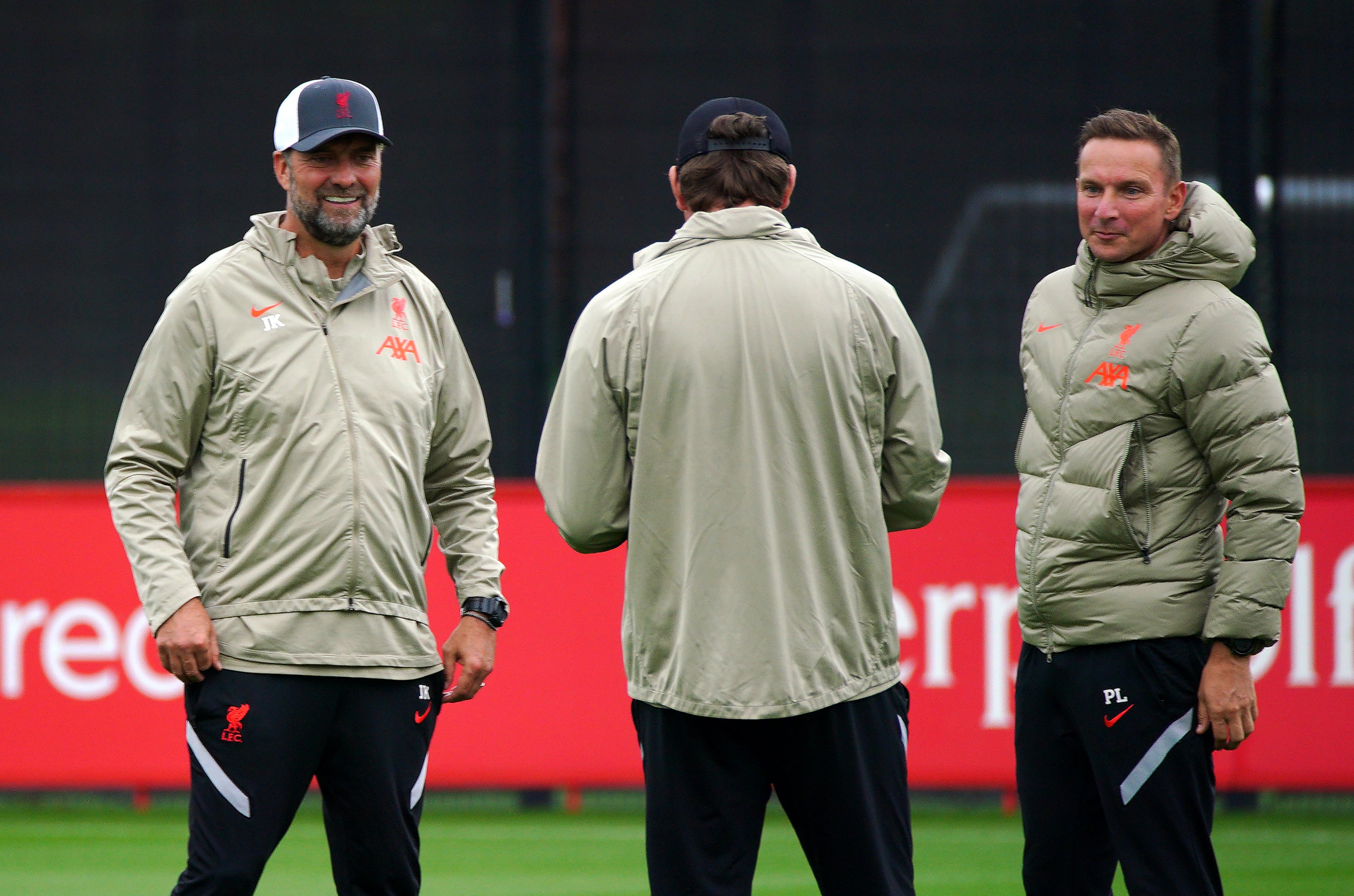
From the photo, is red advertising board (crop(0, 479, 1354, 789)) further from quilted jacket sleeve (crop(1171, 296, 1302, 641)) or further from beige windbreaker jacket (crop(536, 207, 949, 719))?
beige windbreaker jacket (crop(536, 207, 949, 719))

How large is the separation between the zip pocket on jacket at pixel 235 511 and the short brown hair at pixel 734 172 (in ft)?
3.60

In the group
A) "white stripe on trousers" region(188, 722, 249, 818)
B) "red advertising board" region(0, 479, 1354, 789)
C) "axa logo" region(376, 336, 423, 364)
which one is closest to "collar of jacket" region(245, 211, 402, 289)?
"axa logo" region(376, 336, 423, 364)

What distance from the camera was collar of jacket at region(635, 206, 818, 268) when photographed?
2842 mm

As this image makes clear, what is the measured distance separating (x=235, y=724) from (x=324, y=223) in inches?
42.0

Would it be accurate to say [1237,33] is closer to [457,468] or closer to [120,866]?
[457,468]

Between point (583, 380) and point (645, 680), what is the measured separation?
0.55m

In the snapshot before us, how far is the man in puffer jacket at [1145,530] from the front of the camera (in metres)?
3.08

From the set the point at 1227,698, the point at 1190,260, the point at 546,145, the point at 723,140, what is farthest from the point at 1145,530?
the point at 546,145

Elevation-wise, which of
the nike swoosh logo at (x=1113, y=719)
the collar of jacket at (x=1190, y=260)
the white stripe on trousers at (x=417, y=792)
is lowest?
the white stripe on trousers at (x=417, y=792)

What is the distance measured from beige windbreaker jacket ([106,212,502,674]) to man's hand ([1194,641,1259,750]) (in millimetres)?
1594

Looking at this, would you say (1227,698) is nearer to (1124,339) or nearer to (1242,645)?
(1242,645)

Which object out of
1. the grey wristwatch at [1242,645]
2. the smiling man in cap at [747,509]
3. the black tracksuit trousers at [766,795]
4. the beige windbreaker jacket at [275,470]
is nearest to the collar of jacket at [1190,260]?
the smiling man in cap at [747,509]

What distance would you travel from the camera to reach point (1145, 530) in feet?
10.4

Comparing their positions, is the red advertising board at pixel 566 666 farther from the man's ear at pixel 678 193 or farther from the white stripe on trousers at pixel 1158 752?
the man's ear at pixel 678 193
